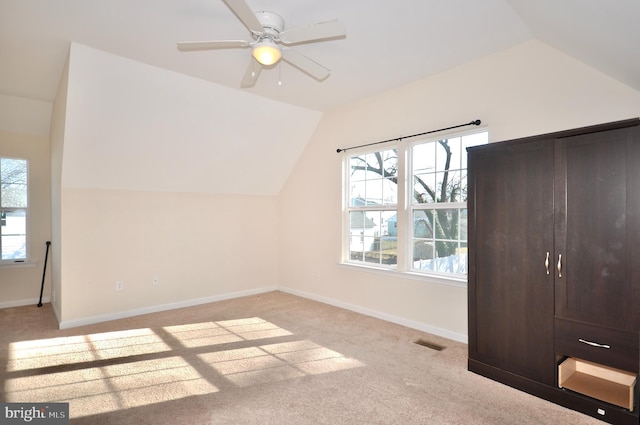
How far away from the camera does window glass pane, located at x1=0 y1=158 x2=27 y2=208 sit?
474 centimetres

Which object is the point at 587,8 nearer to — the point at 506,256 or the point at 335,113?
the point at 506,256

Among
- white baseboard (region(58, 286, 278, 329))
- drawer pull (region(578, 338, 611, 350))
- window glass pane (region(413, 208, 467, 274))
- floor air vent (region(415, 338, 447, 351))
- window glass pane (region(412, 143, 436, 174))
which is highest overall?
window glass pane (region(412, 143, 436, 174))

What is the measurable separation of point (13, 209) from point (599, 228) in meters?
6.57

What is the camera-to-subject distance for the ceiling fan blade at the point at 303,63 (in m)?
2.60

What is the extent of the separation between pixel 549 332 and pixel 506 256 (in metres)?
0.58

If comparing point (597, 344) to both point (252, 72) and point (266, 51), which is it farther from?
point (252, 72)

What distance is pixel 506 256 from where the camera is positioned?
2.63 meters

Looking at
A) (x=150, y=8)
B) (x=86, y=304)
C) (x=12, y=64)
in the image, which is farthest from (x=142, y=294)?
(x=150, y=8)

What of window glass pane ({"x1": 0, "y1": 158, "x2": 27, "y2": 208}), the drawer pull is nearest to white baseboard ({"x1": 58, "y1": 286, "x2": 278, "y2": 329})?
window glass pane ({"x1": 0, "y1": 158, "x2": 27, "y2": 208})

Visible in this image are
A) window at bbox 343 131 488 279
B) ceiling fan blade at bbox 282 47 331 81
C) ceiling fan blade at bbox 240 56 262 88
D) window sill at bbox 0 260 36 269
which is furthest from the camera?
window sill at bbox 0 260 36 269

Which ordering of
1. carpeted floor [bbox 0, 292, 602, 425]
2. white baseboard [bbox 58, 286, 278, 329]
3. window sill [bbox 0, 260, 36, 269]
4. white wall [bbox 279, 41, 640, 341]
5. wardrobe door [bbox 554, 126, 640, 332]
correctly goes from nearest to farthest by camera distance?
wardrobe door [bbox 554, 126, 640, 332] < carpeted floor [bbox 0, 292, 602, 425] < white wall [bbox 279, 41, 640, 341] < white baseboard [bbox 58, 286, 278, 329] < window sill [bbox 0, 260, 36, 269]

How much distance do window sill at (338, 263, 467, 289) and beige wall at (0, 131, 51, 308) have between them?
14.1 ft

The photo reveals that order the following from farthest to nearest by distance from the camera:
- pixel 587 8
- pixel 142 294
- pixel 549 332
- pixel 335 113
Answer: pixel 335 113, pixel 142 294, pixel 549 332, pixel 587 8

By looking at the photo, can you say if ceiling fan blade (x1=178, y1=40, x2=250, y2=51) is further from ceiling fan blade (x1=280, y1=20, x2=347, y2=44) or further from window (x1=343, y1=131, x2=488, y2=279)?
window (x1=343, y1=131, x2=488, y2=279)
